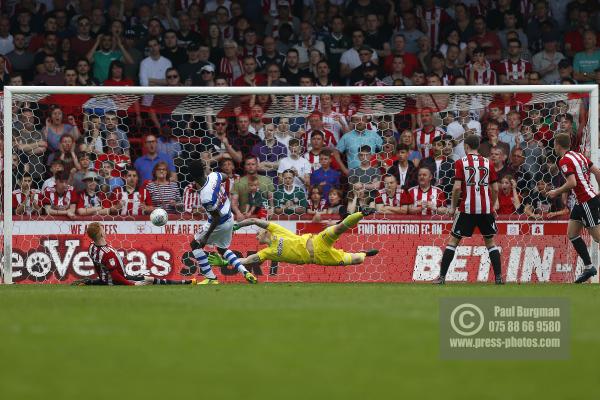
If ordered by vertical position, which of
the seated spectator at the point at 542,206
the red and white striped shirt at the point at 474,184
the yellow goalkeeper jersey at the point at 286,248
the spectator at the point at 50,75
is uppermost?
the spectator at the point at 50,75

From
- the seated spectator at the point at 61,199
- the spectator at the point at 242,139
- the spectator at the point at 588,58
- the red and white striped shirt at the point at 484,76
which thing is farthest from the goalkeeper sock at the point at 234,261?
the spectator at the point at 588,58

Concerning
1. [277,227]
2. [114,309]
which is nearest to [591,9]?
[277,227]

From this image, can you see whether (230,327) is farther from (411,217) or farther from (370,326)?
(411,217)

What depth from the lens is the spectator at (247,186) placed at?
16.6 metres

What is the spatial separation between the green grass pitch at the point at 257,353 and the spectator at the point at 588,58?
989 cm

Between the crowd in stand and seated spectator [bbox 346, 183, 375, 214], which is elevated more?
the crowd in stand

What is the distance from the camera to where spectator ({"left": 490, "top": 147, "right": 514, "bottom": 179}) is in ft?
54.2

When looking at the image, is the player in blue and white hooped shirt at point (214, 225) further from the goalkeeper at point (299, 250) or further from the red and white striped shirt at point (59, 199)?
the red and white striped shirt at point (59, 199)

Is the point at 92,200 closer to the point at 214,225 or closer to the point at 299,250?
the point at 214,225

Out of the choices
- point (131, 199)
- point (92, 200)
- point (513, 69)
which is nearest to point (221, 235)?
point (131, 199)

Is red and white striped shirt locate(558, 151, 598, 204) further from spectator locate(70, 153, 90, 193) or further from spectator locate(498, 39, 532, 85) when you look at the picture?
spectator locate(70, 153, 90, 193)

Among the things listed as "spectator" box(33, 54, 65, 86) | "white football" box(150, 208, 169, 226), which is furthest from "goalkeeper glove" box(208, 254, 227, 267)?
"spectator" box(33, 54, 65, 86)

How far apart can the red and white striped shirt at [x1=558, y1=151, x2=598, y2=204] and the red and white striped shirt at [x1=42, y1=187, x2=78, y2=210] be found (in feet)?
22.7

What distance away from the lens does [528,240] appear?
53.1 ft
